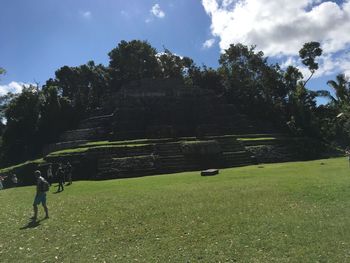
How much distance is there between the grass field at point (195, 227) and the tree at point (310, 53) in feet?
122

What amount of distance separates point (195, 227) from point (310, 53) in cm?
4617

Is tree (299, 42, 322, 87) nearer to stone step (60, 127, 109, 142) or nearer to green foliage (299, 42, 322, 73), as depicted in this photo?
green foliage (299, 42, 322, 73)

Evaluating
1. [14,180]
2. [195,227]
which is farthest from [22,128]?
[195,227]

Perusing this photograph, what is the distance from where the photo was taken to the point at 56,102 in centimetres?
5256

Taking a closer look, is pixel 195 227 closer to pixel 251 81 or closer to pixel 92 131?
pixel 92 131

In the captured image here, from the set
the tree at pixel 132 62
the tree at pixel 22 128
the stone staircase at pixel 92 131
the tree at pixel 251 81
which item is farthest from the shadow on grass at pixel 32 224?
the tree at pixel 132 62

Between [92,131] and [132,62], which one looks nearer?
[92,131]

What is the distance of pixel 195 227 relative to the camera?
10828 millimetres

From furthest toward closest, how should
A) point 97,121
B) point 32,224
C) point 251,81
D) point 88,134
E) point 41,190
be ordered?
point 251,81 → point 97,121 → point 88,134 → point 41,190 → point 32,224

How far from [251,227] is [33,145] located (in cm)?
4433

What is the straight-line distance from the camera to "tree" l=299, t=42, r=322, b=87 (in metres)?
51.5

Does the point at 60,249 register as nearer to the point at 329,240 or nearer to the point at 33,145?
the point at 329,240

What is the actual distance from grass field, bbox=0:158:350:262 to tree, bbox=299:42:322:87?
3718 cm

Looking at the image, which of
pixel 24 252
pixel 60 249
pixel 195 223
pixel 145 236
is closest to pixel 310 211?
pixel 195 223
